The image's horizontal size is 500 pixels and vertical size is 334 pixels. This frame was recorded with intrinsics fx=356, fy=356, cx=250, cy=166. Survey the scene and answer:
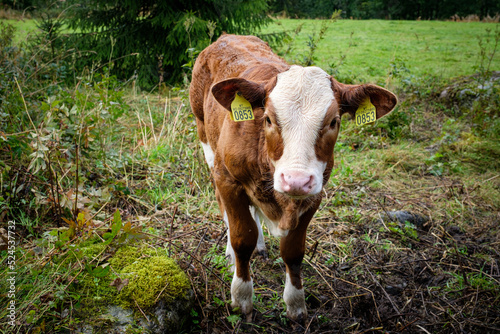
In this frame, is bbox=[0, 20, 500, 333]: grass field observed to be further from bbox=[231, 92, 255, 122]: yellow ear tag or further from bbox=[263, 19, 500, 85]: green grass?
bbox=[263, 19, 500, 85]: green grass

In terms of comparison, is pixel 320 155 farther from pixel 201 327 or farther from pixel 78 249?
pixel 78 249

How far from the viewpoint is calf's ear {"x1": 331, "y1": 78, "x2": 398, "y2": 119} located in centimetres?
229

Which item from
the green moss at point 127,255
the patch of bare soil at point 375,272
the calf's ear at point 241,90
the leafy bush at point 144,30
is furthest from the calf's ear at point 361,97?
the leafy bush at point 144,30

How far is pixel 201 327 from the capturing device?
2438 mm

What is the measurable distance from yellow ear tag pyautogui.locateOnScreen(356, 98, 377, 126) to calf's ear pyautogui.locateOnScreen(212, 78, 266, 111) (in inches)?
25.9

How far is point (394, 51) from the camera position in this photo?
9172 mm

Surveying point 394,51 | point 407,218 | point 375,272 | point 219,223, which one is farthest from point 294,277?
point 394,51

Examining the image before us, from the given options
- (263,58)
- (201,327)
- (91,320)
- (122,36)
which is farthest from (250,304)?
(122,36)

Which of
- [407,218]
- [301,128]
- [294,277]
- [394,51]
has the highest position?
[301,128]

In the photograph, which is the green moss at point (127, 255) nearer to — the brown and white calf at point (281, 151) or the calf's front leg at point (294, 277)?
the brown and white calf at point (281, 151)

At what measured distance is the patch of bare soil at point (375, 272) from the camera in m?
2.60

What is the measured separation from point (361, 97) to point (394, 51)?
7878 mm

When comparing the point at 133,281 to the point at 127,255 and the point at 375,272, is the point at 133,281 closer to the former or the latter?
the point at 127,255

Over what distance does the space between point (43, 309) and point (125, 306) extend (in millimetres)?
448
